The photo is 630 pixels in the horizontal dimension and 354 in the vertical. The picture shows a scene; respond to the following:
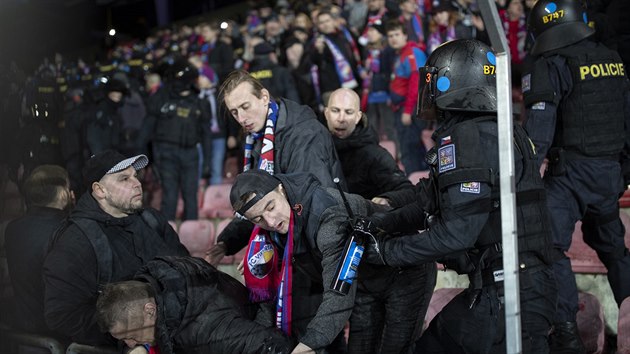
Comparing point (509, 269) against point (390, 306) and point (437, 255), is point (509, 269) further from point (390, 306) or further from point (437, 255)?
point (390, 306)

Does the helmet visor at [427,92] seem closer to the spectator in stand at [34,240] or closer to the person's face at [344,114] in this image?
the person's face at [344,114]

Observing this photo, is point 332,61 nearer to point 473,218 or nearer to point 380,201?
point 380,201

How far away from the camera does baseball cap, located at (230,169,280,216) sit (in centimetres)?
315

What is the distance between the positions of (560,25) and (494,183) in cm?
199

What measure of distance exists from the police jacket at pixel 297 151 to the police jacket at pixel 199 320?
0.55 metres

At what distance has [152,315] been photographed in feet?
11.5

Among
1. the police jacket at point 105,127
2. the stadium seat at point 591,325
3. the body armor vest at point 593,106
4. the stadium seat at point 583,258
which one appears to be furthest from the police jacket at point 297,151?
the police jacket at point 105,127

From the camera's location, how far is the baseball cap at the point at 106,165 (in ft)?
14.3

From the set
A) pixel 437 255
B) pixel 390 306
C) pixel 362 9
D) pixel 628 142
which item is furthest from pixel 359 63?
pixel 437 255

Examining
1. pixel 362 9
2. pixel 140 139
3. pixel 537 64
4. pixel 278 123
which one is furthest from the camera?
pixel 362 9

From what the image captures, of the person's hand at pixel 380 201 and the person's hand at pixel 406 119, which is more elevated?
the person's hand at pixel 406 119

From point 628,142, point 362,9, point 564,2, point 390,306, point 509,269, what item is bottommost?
point 390,306

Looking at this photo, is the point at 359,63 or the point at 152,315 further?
the point at 359,63

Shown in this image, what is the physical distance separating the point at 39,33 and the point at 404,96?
315 centimetres
